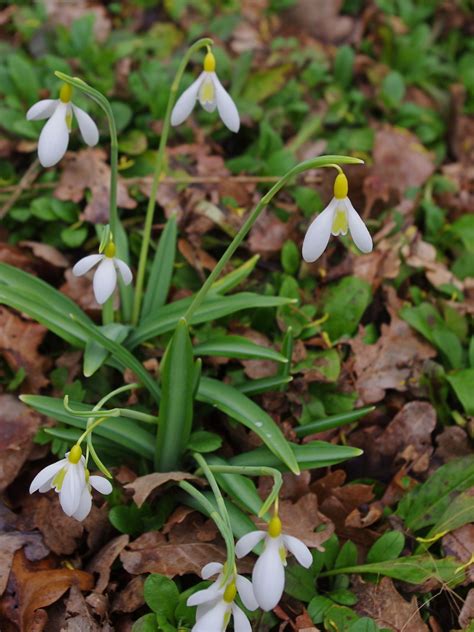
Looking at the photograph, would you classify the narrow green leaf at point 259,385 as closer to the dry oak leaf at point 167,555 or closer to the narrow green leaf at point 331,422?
the narrow green leaf at point 331,422

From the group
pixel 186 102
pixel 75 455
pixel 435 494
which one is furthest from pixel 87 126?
pixel 435 494

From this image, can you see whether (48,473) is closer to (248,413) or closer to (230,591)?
(230,591)

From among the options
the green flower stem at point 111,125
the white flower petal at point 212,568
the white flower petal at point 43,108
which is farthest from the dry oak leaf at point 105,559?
the white flower petal at point 43,108

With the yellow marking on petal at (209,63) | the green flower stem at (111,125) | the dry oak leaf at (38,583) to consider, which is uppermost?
the yellow marking on petal at (209,63)

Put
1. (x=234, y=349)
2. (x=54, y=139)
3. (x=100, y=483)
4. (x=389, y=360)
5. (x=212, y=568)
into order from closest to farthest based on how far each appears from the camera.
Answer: (x=212, y=568) → (x=100, y=483) → (x=54, y=139) → (x=234, y=349) → (x=389, y=360)

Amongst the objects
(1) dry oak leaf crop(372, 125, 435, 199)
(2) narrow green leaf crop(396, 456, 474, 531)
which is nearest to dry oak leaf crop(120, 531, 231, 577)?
(2) narrow green leaf crop(396, 456, 474, 531)

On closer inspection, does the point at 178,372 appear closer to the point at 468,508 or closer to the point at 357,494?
the point at 357,494

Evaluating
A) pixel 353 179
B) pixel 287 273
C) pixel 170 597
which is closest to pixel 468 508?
pixel 170 597
